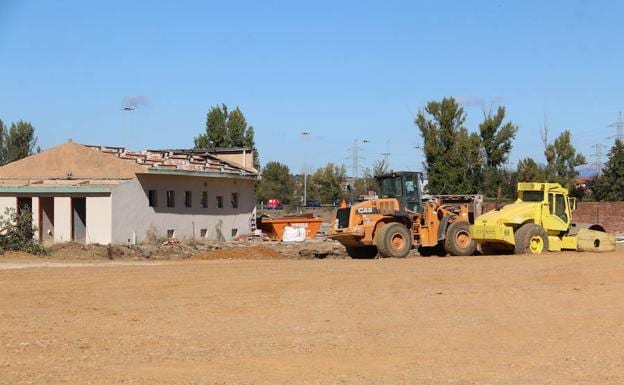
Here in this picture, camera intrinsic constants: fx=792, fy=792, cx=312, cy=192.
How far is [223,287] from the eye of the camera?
1681 cm

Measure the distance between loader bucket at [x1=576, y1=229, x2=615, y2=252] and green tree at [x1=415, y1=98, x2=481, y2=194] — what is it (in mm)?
33119

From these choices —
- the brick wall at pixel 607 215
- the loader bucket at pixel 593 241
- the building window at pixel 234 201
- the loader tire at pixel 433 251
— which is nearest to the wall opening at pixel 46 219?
the building window at pixel 234 201

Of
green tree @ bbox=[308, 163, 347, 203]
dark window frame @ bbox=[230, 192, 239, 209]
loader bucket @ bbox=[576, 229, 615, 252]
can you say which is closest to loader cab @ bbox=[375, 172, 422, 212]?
loader bucket @ bbox=[576, 229, 615, 252]

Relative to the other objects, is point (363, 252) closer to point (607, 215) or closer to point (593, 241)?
point (593, 241)

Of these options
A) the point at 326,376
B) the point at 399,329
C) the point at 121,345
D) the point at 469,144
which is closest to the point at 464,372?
the point at 326,376

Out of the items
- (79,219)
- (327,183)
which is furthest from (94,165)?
(327,183)

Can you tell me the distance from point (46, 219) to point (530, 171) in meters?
37.6

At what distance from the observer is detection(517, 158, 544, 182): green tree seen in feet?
196

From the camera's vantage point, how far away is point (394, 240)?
2538cm

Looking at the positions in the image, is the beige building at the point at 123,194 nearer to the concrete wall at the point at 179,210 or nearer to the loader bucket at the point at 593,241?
the concrete wall at the point at 179,210

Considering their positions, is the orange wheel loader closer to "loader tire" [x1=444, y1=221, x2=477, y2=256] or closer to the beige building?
"loader tire" [x1=444, y1=221, x2=477, y2=256]

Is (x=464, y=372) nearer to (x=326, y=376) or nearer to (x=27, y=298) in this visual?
(x=326, y=376)

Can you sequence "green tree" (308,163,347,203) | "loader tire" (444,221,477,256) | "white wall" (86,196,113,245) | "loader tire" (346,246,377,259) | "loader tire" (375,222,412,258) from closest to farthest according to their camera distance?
"loader tire" (375,222,412,258) → "loader tire" (444,221,477,256) → "loader tire" (346,246,377,259) → "white wall" (86,196,113,245) → "green tree" (308,163,347,203)

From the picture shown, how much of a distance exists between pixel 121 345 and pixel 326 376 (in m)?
3.31
